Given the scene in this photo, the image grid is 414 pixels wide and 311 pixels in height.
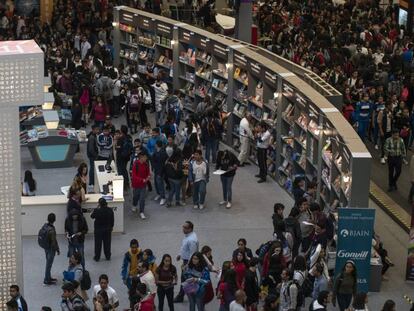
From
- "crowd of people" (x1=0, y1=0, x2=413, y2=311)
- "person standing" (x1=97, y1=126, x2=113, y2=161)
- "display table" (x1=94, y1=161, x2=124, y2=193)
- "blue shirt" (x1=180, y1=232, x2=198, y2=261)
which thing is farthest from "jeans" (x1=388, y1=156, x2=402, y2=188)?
→ "blue shirt" (x1=180, y1=232, x2=198, y2=261)

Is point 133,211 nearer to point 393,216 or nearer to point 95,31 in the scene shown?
point 393,216

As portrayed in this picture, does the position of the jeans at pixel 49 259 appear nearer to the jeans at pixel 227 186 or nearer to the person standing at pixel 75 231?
the person standing at pixel 75 231

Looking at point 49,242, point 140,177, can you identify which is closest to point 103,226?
point 49,242

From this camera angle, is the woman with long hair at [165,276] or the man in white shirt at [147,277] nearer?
the man in white shirt at [147,277]

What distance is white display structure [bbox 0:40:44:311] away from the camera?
14.8 metres

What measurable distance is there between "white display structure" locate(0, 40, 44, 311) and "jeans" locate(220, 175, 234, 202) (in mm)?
5870

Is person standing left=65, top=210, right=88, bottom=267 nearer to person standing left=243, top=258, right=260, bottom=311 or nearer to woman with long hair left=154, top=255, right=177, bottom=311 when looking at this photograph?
woman with long hair left=154, top=255, right=177, bottom=311

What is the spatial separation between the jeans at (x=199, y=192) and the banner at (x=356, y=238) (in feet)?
14.1

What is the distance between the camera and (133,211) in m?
20.4

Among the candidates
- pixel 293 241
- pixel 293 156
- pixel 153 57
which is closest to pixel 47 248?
pixel 293 241

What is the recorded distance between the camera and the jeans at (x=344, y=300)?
15688mm

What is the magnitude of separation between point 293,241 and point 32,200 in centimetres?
479

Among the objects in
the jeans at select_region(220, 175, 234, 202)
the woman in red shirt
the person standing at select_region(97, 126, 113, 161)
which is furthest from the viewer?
the person standing at select_region(97, 126, 113, 161)

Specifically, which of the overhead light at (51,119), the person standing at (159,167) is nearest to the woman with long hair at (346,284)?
the person standing at (159,167)
